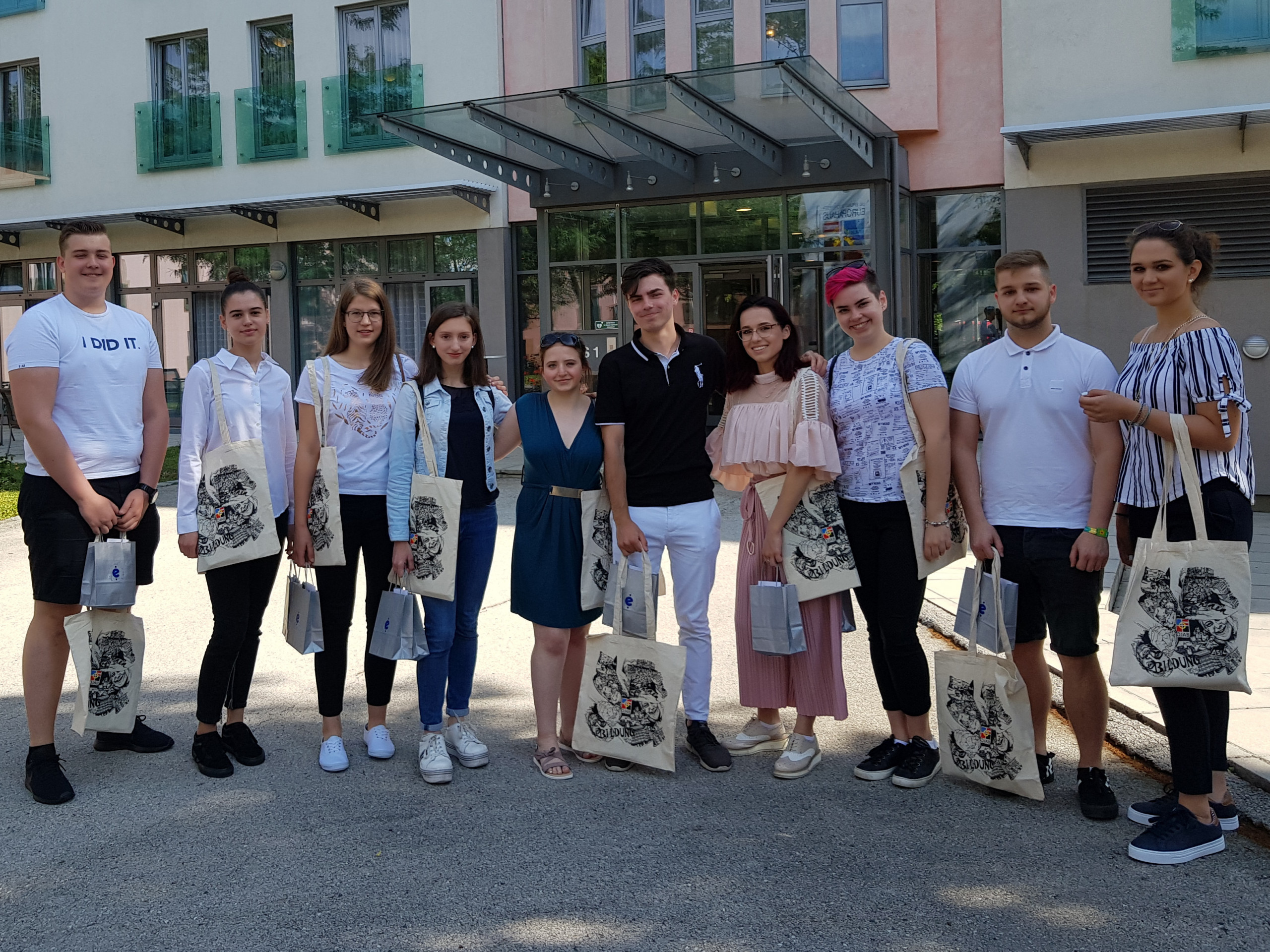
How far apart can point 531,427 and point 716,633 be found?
9.10 ft

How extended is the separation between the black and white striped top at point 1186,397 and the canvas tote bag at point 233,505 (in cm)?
318

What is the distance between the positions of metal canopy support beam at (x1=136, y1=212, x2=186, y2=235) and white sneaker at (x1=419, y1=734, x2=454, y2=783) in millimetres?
17933

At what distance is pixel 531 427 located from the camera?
4617 mm

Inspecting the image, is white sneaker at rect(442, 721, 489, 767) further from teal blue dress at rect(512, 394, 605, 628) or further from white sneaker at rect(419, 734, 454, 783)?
teal blue dress at rect(512, 394, 605, 628)

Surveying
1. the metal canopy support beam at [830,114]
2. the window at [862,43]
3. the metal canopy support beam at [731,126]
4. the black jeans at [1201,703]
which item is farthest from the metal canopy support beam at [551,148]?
the black jeans at [1201,703]

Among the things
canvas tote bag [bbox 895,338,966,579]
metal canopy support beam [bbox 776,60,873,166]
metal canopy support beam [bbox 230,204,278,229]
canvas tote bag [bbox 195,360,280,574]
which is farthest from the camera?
metal canopy support beam [bbox 230,204,278,229]

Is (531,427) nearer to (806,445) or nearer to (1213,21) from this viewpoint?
(806,445)

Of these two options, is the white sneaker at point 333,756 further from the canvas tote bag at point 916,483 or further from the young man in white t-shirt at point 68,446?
the canvas tote bag at point 916,483

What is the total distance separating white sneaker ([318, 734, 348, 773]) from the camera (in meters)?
4.59

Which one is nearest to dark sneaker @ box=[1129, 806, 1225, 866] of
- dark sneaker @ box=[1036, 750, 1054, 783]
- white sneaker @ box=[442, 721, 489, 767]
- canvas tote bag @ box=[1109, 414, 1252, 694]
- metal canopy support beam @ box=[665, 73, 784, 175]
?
canvas tote bag @ box=[1109, 414, 1252, 694]

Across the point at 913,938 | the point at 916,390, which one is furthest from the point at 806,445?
the point at 913,938

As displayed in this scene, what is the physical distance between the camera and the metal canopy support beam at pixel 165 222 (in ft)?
66.2

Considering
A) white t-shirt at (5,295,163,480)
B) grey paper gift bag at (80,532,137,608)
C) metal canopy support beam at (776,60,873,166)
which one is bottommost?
grey paper gift bag at (80,532,137,608)

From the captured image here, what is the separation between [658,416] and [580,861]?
1704mm
